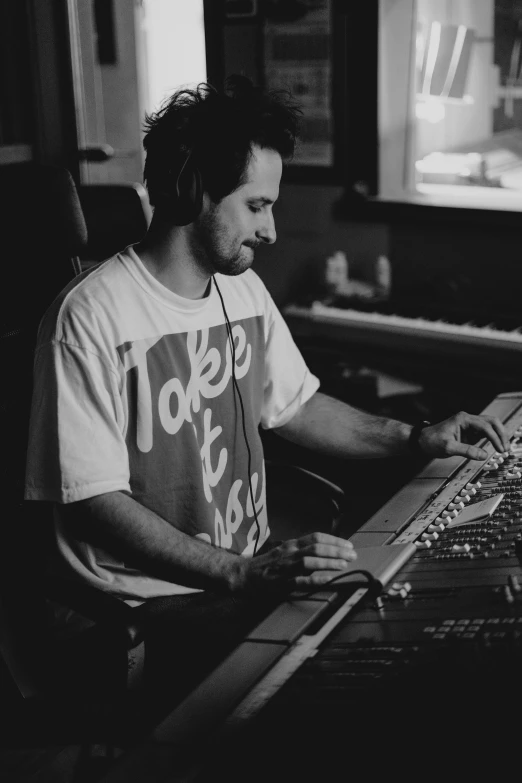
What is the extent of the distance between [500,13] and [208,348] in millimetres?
1738

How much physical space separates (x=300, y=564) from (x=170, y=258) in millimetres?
674

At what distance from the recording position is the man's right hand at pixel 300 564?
1108 mm

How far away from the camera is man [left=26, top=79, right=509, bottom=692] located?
55.1 inches

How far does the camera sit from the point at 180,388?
162 centimetres

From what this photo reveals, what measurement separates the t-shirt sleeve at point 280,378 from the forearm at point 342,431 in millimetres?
22

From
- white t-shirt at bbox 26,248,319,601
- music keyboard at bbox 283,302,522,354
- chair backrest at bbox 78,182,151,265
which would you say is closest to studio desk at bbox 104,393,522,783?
white t-shirt at bbox 26,248,319,601

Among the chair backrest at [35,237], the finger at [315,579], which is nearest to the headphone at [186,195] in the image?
the chair backrest at [35,237]

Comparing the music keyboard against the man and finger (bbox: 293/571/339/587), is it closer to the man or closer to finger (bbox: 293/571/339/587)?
the man

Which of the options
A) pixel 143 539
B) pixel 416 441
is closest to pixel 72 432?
pixel 143 539

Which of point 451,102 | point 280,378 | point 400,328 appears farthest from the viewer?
point 451,102

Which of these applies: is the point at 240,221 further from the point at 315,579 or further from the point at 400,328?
the point at 400,328

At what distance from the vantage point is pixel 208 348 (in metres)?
1.67

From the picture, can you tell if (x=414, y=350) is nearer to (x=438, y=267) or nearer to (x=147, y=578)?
(x=438, y=267)

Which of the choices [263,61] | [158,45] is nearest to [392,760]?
[263,61]
